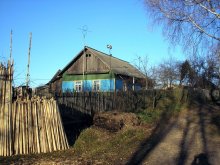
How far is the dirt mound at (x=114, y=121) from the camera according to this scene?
1389 centimetres

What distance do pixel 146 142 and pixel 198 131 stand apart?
3433 mm

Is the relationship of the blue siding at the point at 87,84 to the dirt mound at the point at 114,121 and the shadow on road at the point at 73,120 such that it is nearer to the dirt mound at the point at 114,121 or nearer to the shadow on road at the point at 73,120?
the shadow on road at the point at 73,120

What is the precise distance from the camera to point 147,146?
1124 cm

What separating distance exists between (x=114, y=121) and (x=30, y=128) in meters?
4.89

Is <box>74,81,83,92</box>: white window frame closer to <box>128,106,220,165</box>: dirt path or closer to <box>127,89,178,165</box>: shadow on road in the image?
<box>127,89,178,165</box>: shadow on road

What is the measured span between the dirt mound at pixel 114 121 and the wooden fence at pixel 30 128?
11.8 feet

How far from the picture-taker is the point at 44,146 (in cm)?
1006

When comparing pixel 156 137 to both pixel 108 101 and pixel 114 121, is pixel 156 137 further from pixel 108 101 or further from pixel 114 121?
pixel 108 101

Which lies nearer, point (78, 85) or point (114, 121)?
point (114, 121)

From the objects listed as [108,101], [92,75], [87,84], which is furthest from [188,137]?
[87,84]

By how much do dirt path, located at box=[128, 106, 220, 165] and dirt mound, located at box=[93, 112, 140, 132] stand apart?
1.32m

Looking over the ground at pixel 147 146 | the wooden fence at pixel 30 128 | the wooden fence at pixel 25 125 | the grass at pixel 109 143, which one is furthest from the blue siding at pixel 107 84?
the wooden fence at pixel 25 125

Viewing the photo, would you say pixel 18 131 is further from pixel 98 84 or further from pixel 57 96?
pixel 98 84

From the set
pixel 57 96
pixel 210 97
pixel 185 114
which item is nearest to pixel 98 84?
pixel 210 97
